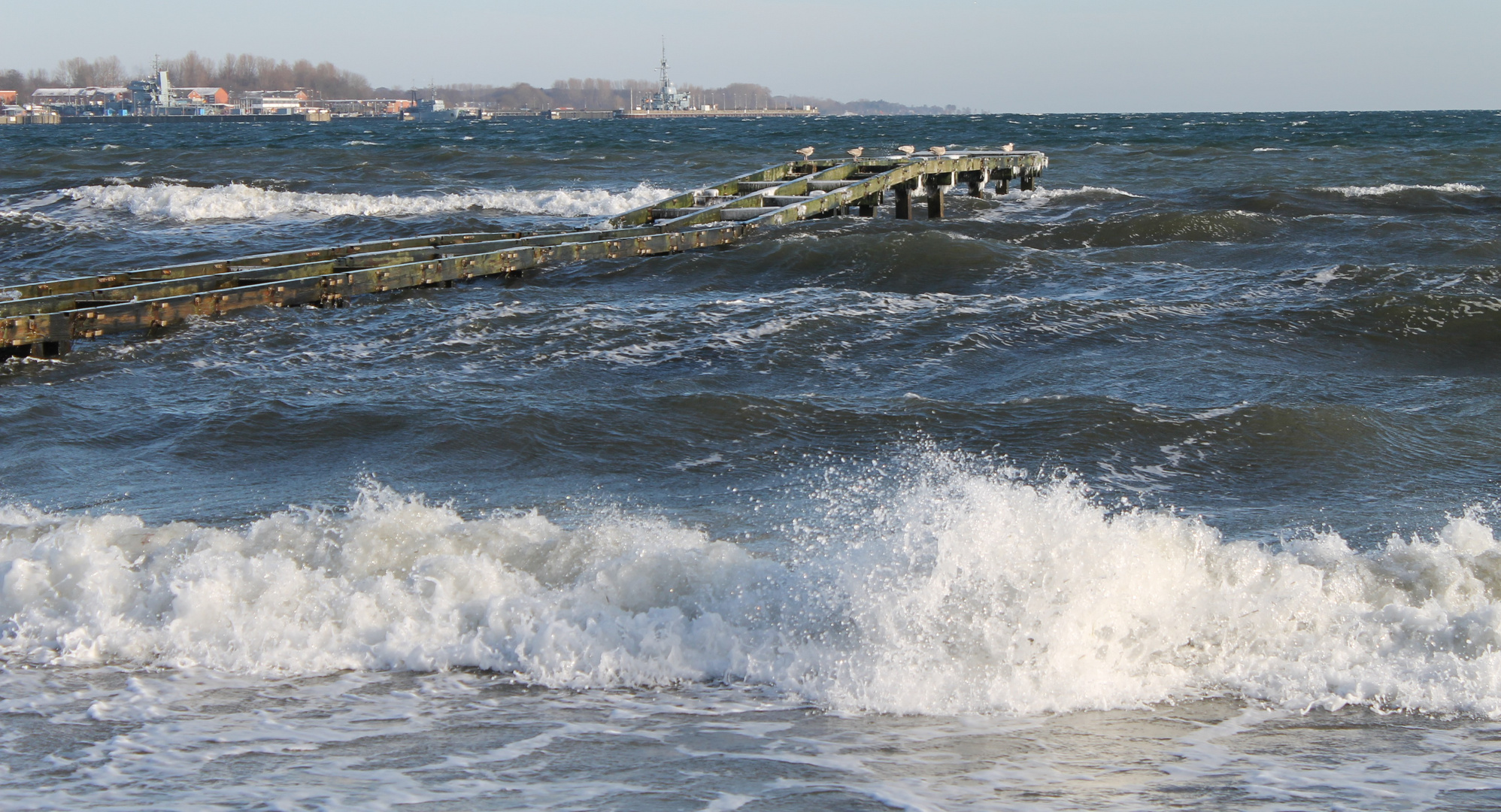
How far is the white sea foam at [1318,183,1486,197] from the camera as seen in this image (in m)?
20.6

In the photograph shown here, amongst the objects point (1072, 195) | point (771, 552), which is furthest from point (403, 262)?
point (1072, 195)

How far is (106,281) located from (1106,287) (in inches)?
351

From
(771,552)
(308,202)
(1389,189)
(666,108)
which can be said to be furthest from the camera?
(666,108)

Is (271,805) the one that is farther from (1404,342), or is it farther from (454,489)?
(1404,342)

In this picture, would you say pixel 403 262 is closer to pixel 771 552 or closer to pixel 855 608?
pixel 771 552

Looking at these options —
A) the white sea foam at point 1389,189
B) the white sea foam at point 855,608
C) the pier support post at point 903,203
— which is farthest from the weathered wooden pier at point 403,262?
the white sea foam at point 1389,189

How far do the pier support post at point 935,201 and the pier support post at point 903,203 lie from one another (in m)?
0.86

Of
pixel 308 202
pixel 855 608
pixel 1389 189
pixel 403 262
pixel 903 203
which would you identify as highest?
pixel 1389 189

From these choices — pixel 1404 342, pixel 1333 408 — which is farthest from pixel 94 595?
pixel 1404 342

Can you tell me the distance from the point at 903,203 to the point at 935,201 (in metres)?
1.15

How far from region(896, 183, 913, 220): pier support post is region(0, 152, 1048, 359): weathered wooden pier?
18 mm

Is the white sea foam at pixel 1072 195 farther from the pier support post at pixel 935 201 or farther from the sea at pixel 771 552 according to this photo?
the sea at pixel 771 552

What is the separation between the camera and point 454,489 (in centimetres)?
615

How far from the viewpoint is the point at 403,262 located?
483 inches
